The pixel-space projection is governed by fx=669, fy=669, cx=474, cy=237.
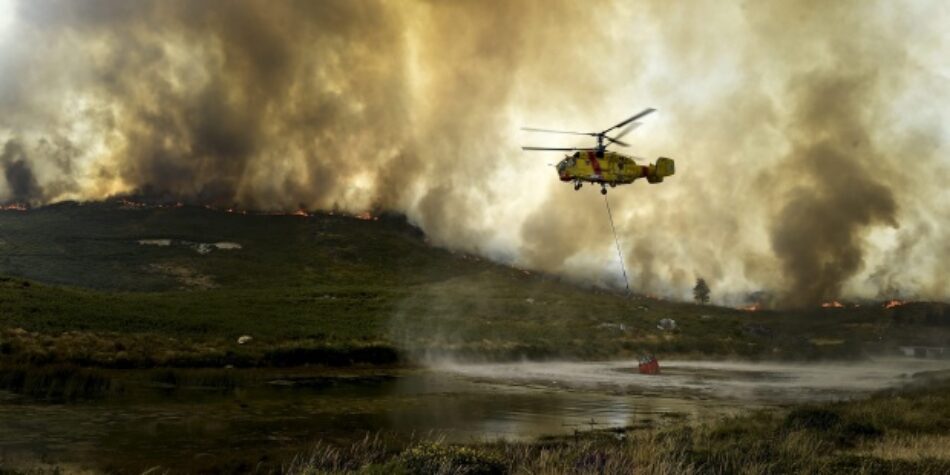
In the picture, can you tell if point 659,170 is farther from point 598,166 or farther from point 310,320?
point 310,320

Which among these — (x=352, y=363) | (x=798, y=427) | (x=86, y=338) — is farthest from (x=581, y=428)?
(x=86, y=338)

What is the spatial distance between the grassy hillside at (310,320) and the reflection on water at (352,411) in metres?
18.9

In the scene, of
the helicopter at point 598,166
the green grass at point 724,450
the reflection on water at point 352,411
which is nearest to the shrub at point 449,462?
the green grass at point 724,450

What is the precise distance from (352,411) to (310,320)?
198 ft

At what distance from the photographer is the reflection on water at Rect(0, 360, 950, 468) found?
1025 inches

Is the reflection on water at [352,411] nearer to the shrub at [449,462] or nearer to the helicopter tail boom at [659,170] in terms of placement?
the shrub at [449,462]

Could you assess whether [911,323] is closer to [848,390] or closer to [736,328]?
[736,328]

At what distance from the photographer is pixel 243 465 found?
2358cm

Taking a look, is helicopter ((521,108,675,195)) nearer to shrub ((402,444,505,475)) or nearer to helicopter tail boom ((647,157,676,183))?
helicopter tail boom ((647,157,676,183))

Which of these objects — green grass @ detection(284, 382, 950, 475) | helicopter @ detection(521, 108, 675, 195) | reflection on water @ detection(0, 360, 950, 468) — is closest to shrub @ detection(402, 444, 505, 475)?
green grass @ detection(284, 382, 950, 475)

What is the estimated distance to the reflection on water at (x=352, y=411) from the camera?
2605cm

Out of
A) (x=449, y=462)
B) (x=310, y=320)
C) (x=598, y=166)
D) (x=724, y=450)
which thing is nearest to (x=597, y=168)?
(x=598, y=166)

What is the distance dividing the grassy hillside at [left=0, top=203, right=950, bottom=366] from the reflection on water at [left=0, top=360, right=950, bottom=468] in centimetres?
1893

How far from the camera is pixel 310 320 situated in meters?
96.2
